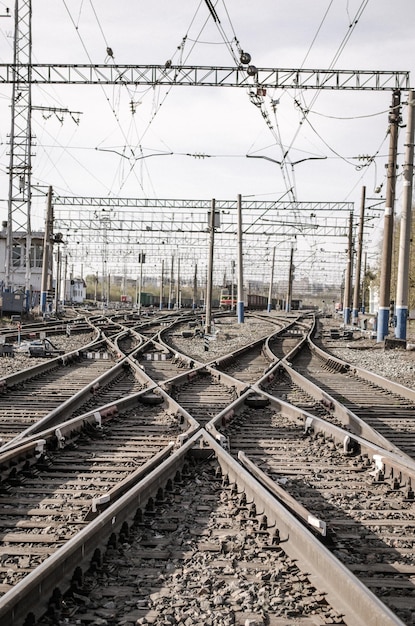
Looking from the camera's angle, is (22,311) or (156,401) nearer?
(156,401)

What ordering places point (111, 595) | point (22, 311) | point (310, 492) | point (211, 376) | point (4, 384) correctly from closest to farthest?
point (111, 595), point (310, 492), point (4, 384), point (211, 376), point (22, 311)

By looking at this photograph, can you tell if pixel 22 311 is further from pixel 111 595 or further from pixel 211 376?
pixel 111 595

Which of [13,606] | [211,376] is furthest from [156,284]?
[13,606]

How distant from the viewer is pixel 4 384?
11688 millimetres

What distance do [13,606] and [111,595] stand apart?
694mm

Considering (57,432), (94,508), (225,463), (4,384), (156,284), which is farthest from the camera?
(156,284)

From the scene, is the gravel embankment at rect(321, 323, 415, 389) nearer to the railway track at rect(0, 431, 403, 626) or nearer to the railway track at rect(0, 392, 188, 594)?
the railway track at rect(0, 392, 188, 594)

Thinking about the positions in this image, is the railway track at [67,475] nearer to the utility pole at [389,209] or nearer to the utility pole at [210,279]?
the utility pole at [389,209]

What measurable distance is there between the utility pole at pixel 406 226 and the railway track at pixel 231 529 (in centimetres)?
1469

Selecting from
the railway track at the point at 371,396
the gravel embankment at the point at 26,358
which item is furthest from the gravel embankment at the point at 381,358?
the gravel embankment at the point at 26,358

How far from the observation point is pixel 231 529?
4961 millimetres

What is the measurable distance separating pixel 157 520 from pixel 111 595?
132 cm

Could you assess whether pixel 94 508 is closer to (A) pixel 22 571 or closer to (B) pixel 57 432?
(A) pixel 22 571

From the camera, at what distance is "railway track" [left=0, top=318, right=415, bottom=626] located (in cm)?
364
